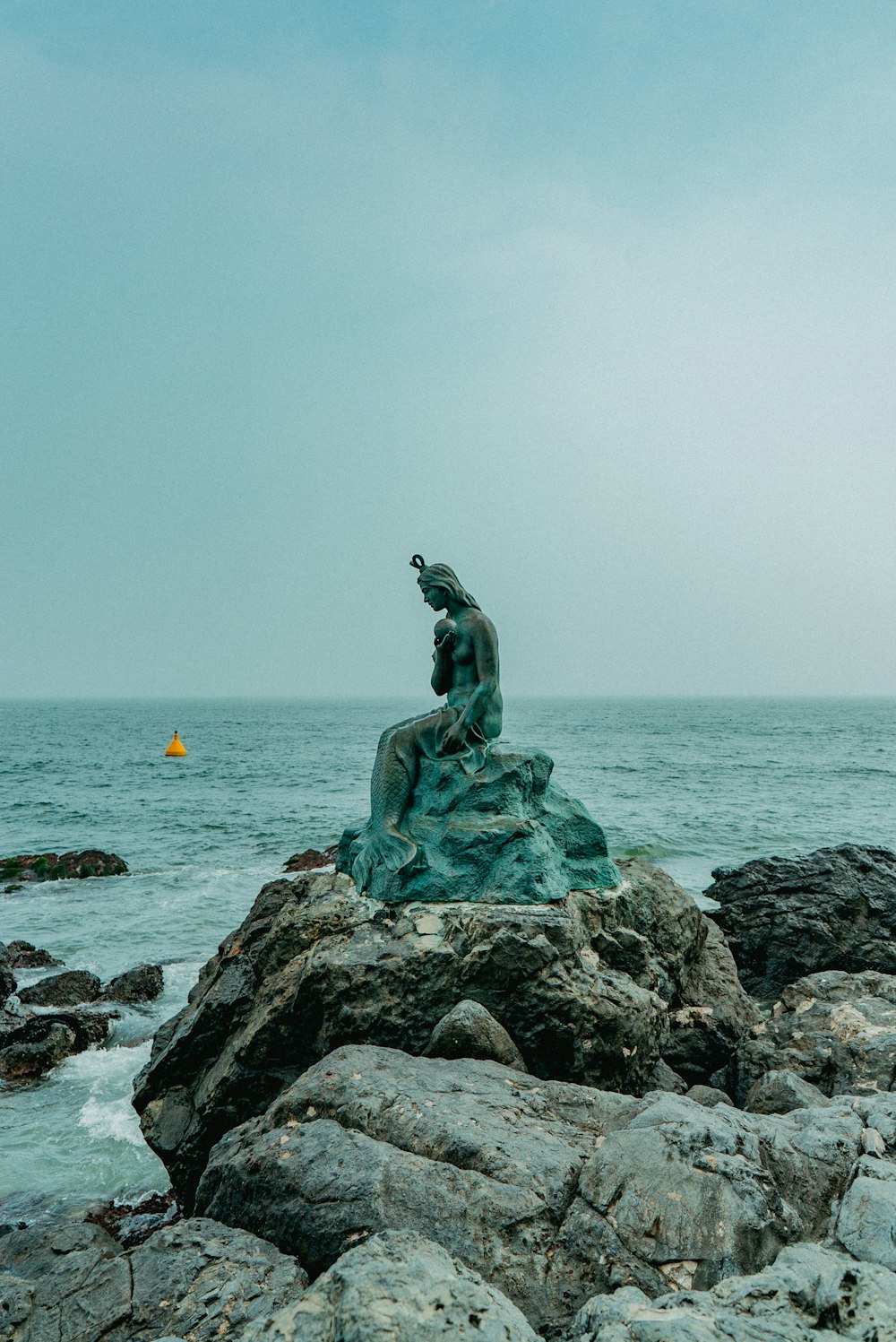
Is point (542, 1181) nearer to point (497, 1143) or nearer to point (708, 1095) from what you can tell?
point (497, 1143)

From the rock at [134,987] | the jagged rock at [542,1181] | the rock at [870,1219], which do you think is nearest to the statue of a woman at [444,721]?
the jagged rock at [542,1181]

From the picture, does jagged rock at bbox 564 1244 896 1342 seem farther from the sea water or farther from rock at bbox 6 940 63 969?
rock at bbox 6 940 63 969

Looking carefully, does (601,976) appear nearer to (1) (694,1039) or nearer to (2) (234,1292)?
(1) (694,1039)

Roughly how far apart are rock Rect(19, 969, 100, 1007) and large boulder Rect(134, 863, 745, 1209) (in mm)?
5022

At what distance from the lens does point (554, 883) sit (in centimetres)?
752

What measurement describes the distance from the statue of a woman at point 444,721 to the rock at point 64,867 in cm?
1391

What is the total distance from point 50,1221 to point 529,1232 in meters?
5.23

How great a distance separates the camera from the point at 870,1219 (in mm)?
3432

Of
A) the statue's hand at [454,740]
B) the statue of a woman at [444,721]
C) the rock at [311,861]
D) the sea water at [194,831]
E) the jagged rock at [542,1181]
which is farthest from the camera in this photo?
the rock at [311,861]

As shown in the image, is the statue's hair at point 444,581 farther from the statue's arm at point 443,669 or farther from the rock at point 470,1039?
the rock at point 470,1039

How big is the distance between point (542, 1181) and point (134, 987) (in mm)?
9776

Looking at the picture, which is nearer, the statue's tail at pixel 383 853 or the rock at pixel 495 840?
the rock at pixel 495 840

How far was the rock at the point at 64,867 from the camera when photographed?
20.0 meters

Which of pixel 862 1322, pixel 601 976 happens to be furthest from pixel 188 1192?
pixel 862 1322
